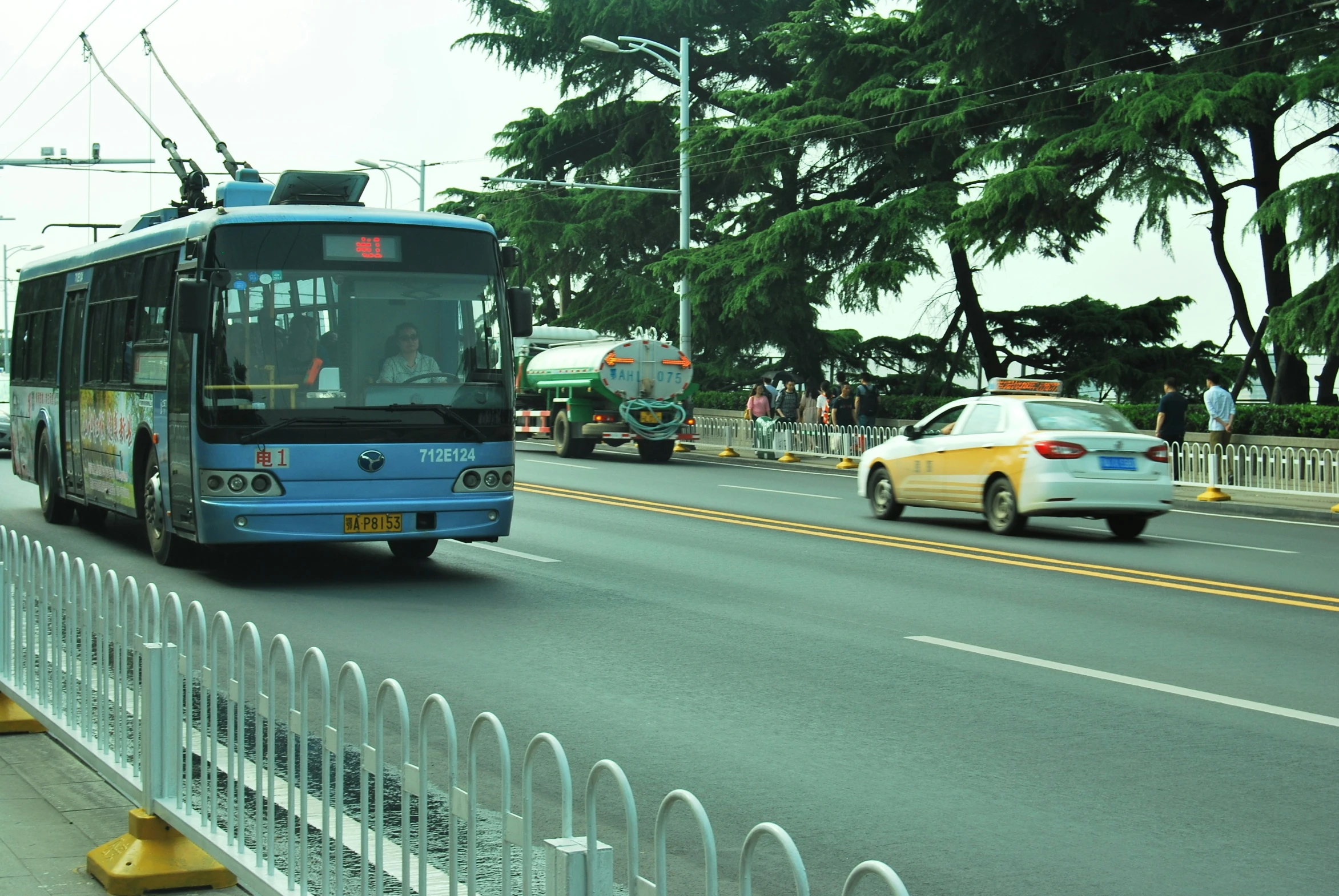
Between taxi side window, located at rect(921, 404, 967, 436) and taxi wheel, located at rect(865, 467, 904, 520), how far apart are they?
30.4 inches

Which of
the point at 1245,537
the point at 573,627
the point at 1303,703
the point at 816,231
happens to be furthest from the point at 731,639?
the point at 816,231

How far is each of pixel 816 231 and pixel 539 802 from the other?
3099 cm

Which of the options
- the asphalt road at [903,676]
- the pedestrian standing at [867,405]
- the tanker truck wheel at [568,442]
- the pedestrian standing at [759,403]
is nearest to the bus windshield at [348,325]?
the asphalt road at [903,676]

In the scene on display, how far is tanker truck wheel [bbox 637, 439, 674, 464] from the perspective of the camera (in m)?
32.7

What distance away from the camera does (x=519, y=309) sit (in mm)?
12891

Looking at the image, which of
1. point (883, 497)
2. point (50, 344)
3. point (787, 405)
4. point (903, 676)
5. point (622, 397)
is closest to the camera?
point (903, 676)

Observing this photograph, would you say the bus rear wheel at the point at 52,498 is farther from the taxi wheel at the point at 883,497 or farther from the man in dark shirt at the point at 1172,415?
the man in dark shirt at the point at 1172,415

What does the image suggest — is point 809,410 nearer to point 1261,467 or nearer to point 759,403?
point 759,403

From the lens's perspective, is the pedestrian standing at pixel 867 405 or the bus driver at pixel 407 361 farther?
the pedestrian standing at pixel 867 405

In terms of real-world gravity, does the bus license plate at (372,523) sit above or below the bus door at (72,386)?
below

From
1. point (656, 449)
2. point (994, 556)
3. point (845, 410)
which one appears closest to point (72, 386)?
point (994, 556)

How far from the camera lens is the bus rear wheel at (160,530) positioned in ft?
42.9

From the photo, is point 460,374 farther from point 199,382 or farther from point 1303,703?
point 1303,703

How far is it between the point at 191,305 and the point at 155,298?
2051 millimetres
